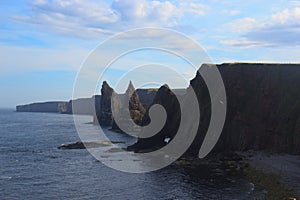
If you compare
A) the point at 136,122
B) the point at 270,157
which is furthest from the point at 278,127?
the point at 136,122

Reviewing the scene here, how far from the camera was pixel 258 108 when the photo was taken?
305ft

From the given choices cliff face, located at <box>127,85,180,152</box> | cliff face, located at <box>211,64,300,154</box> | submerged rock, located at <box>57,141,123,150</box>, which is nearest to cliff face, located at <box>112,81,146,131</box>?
submerged rock, located at <box>57,141,123,150</box>

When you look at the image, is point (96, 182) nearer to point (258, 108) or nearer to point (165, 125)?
point (258, 108)

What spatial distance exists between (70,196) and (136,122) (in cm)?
12133

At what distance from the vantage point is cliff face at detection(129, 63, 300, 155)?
3302 inches

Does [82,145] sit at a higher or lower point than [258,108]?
lower

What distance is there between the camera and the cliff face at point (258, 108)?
83875 mm

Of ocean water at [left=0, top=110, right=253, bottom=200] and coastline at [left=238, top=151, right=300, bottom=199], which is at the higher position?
coastline at [left=238, top=151, right=300, bottom=199]

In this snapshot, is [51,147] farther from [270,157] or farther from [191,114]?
[270,157]

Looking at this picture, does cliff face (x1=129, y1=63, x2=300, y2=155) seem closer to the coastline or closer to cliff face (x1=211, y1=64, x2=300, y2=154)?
cliff face (x1=211, y1=64, x2=300, y2=154)

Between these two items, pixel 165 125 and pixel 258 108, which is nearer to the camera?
pixel 258 108

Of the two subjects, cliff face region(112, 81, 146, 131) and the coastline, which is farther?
cliff face region(112, 81, 146, 131)

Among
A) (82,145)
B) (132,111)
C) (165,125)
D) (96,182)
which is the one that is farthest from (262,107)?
(132,111)

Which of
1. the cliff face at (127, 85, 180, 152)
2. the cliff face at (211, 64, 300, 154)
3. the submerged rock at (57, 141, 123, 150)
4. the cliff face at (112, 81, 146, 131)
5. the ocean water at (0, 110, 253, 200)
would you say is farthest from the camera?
the cliff face at (112, 81, 146, 131)
